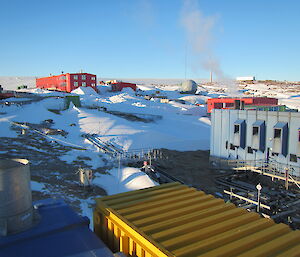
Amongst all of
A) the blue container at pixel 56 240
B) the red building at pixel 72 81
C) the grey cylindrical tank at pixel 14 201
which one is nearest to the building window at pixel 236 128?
the blue container at pixel 56 240

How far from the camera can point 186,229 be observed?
18.9 ft

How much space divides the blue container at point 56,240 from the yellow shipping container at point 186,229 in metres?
0.65

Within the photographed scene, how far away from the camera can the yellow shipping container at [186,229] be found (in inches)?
199

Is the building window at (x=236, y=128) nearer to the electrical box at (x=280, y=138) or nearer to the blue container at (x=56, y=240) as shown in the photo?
the electrical box at (x=280, y=138)

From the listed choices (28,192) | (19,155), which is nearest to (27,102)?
(19,155)

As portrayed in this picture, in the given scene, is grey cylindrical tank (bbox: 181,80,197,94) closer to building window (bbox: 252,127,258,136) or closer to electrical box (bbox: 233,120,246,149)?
electrical box (bbox: 233,120,246,149)

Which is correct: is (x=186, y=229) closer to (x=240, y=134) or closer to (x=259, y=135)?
(x=259, y=135)

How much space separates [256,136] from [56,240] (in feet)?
61.5

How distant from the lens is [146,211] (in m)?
6.78

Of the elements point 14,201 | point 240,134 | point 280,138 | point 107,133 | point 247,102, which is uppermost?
point 247,102

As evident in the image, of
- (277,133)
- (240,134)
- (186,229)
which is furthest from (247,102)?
(186,229)

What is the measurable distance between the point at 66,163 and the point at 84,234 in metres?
16.7

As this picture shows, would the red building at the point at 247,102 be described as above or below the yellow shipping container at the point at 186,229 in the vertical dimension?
above

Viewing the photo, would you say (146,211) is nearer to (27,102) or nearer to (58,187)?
(58,187)
